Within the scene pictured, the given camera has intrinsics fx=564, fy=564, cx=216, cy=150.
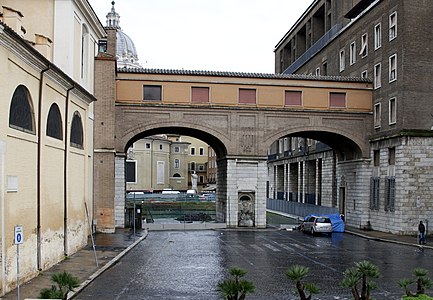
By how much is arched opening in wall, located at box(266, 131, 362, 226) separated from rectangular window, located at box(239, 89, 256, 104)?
13.7 ft

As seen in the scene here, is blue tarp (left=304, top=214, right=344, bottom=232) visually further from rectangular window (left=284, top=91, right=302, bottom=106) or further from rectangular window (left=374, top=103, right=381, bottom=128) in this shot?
rectangular window (left=284, top=91, right=302, bottom=106)

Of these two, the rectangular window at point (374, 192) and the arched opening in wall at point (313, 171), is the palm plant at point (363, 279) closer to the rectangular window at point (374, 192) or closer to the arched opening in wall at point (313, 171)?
the rectangular window at point (374, 192)

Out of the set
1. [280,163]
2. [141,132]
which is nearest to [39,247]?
[141,132]

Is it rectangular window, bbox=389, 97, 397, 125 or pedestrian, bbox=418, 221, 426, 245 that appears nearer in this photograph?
pedestrian, bbox=418, 221, 426, 245

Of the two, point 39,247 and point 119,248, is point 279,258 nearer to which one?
point 119,248

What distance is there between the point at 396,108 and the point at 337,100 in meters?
5.69

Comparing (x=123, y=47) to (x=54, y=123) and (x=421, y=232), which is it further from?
(x=54, y=123)

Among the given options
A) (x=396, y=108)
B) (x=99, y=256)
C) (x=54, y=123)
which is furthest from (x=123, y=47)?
(x=54, y=123)

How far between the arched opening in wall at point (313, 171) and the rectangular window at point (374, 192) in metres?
0.97

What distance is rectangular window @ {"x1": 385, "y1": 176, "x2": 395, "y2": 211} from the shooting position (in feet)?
119

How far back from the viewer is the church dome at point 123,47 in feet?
388

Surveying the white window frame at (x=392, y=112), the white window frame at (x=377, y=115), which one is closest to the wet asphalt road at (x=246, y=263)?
the white window frame at (x=392, y=112)

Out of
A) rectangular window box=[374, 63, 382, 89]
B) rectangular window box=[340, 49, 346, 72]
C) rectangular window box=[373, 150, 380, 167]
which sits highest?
rectangular window box=[340, 49, 346, 72]

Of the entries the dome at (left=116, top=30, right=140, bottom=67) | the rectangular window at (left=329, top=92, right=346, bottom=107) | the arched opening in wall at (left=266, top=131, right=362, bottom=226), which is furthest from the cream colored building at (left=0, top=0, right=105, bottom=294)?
the dome at (left=116, top=30, right=140, bottom=67)
